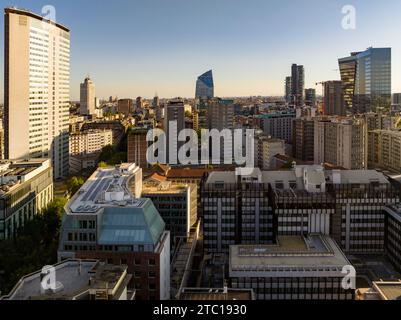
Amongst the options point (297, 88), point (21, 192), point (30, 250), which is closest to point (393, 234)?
point (30, 250)

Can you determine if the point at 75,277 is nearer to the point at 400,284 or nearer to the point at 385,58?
the point at 400,284

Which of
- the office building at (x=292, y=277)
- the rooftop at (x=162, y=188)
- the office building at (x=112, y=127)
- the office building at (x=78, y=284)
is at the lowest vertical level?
the office building at (x=292, y=277)

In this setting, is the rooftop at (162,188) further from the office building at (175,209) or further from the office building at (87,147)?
the office building at (87,147)

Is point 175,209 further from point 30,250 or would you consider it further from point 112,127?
point 112,127

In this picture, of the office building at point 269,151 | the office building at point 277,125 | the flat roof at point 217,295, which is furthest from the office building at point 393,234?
the office building at point 277,125

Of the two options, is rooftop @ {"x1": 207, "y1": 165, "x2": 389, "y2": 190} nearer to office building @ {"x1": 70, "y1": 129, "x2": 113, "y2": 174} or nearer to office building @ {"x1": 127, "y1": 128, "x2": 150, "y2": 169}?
office building @ {"x1": 127, "y1": 128, "x2": 150, "y2": 169}
